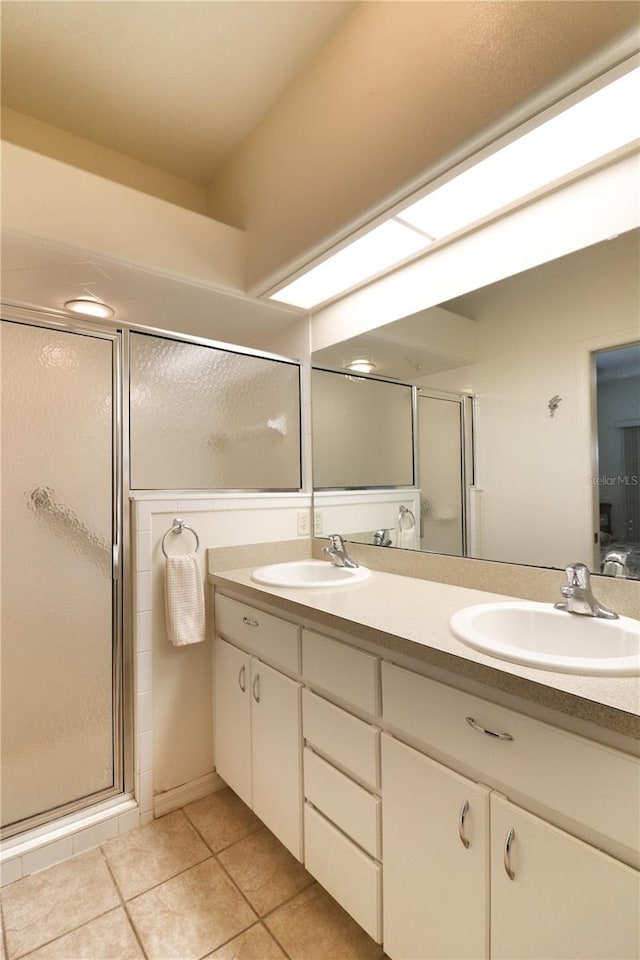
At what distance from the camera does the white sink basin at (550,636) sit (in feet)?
2.69

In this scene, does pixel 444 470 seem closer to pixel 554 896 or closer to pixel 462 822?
pixel 462 822

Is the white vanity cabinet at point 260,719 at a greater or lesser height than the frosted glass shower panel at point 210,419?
lesser

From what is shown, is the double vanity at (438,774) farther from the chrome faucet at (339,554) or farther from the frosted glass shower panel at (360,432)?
the frosted glass shower panel at (360,432)

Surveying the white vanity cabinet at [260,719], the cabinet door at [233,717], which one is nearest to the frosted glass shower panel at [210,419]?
the white vanity cabinet at [260,719]

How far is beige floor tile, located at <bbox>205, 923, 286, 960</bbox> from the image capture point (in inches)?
46.7

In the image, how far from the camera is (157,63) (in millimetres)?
Result: 1642

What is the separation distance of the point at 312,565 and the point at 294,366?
3.34 ft

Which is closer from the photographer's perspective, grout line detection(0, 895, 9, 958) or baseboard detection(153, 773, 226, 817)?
grout line detection(0, 895, 9, 958)

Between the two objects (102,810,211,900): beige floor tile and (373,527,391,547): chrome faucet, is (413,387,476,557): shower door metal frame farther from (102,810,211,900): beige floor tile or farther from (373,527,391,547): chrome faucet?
(102,810,211,900): beige floor tile

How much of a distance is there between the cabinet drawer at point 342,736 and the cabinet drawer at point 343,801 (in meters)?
0.04

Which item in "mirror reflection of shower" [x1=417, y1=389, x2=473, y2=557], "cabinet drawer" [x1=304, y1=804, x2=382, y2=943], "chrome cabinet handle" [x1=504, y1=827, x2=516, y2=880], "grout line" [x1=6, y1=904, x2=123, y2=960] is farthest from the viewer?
"mirror reflection of shower" [x1=417, y1=389, x2=473, y2=557]

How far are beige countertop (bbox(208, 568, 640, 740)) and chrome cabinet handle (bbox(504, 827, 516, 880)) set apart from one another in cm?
24

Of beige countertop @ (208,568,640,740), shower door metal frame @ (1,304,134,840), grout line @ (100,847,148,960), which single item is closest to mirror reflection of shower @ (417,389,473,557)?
beige countertop @ (208,568,640,740)

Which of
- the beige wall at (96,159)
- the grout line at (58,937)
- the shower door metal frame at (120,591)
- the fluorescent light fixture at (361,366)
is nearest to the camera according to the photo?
the grout line at (58,937)
